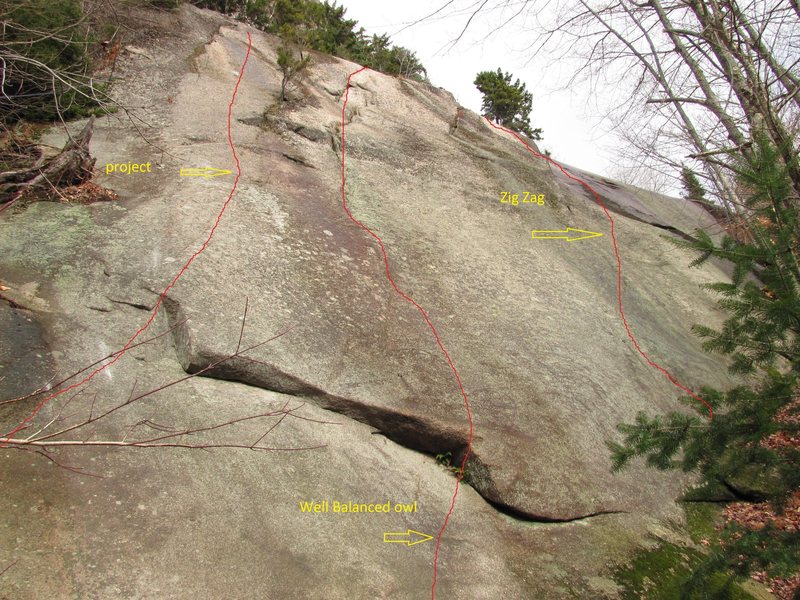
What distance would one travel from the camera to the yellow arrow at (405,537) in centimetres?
421

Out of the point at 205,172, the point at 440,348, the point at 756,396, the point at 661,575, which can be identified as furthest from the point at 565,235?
the point at 756,396

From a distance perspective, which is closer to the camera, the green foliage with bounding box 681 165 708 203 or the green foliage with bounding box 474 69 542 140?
the green foliage with bounding box 681 165 708 203

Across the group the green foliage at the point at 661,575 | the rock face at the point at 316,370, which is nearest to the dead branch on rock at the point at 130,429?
the rock face at the point at 316,370

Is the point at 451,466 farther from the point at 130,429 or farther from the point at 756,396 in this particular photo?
the point at 130,429

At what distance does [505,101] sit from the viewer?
21125 mm

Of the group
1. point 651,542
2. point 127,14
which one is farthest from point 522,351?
point 127,14

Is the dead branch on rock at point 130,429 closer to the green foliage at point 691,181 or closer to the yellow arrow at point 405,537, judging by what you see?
the yellow arrow at point 405,537

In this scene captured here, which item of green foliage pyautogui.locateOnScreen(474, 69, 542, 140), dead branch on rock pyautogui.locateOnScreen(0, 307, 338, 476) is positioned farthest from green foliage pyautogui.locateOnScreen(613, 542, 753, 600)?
green foliage pyautogui.locateOnScreen(474, 69, 542, 140)

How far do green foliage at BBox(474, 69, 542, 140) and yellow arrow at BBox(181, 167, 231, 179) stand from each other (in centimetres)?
1586

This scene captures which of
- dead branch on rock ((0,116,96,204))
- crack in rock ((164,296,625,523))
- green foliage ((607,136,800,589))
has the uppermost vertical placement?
green foliage ((607,136,800,589))

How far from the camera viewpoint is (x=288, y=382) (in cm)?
501

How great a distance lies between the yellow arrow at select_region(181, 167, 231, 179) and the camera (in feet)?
23.4

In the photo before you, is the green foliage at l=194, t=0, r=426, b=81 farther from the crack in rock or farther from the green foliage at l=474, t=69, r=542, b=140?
the crack in rock

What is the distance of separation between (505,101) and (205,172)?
1635 centimetres
